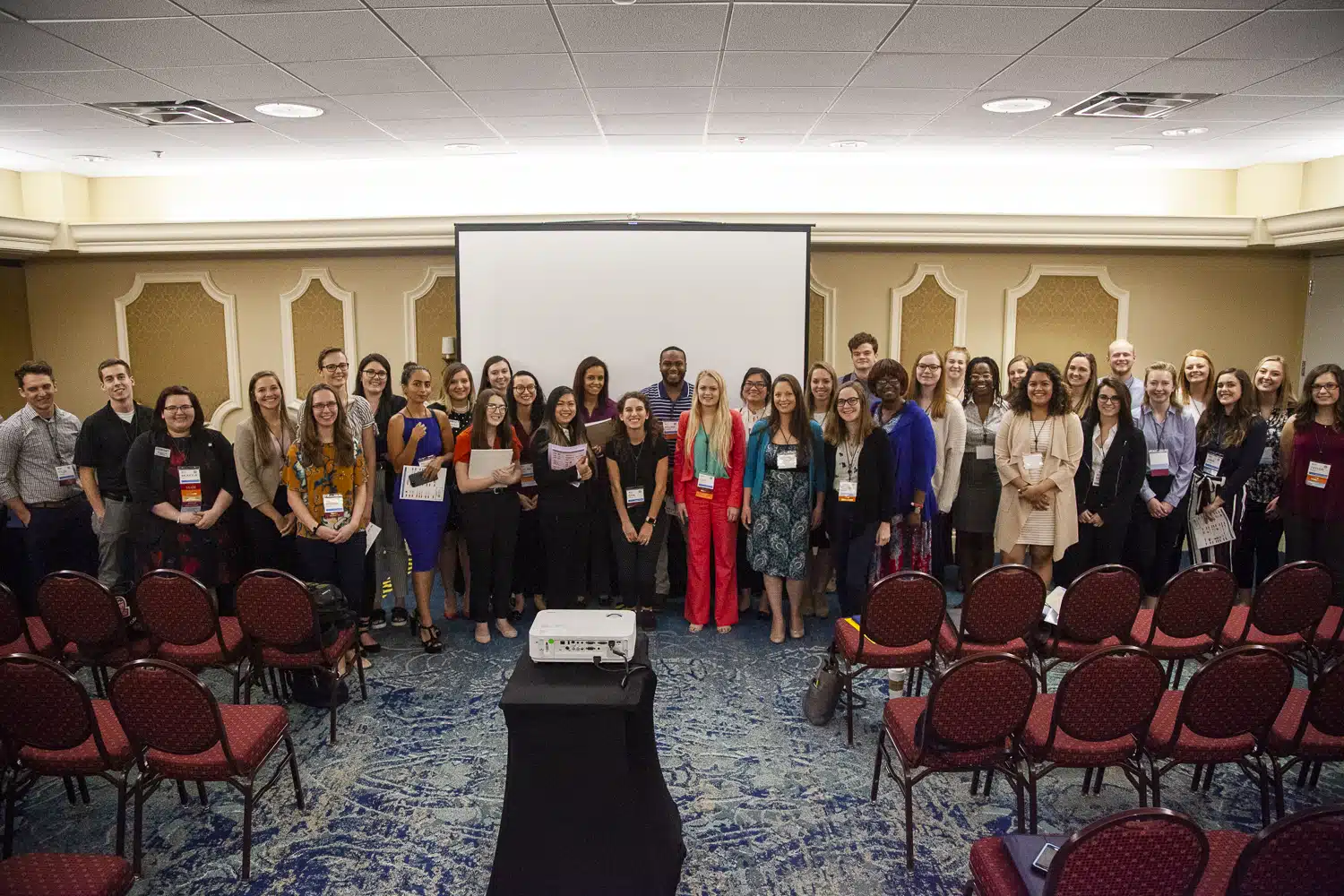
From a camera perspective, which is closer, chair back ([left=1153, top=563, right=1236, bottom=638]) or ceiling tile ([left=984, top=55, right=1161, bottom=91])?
chair back ([left=1153, top=563, right=1236, bottom=638])

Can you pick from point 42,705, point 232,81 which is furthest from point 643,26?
point 42,705

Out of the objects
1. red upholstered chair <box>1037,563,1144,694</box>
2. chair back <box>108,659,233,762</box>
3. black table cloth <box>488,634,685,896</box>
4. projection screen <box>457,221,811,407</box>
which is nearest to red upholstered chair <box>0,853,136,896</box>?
chair back <box>108,659,233,762</box>

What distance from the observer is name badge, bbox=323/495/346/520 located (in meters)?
3.96

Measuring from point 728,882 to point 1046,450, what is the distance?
3.00 m

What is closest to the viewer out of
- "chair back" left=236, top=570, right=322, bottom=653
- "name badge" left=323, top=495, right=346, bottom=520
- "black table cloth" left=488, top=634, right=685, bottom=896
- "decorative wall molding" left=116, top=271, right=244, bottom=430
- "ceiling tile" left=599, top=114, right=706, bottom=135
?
"black table cloth" left=488, top=634, right=685, bottom=896

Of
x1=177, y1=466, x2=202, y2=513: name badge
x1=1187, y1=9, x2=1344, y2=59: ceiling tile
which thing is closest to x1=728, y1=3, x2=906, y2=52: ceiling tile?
x1=1187, y1=9, x2=1344, y2=59: ceiling tile

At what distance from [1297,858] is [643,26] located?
330 centimetres

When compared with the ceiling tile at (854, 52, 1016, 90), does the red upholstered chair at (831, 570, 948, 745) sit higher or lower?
lower

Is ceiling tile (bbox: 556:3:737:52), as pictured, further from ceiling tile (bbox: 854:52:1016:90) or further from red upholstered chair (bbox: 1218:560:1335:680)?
red upholstered chair (bbox: 1218:560:1335:680)

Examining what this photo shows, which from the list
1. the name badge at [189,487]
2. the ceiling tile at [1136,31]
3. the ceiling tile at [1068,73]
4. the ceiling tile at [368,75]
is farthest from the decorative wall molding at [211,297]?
the ceiling tile at [1136,31]

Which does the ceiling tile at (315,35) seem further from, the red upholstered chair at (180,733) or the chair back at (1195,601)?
the chair back at (1195,601)

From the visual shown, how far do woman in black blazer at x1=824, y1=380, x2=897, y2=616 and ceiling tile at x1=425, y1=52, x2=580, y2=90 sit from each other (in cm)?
216

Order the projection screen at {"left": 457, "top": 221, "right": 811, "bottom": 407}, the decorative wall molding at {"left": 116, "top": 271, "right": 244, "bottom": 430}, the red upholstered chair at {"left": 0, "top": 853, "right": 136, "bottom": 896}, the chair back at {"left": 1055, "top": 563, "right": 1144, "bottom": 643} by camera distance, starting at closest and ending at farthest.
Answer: the red upholstered chair at {"left": 0, "top": 853, "right": 136, "bottom": 896}
the chair back at {"left": 1055, "top": 563, "right": 1144, "bottom": 643}
the projection screen at {"left": 457, "top": 221, "right": 811, "bottom": 407}
the decorative wall molding at {"left": 116, "top": 271, "right": 244, "bottom": 430}

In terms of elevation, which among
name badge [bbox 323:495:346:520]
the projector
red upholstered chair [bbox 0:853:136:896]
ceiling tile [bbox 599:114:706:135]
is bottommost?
red upholstered chair [bbox 0:853:136:896]
